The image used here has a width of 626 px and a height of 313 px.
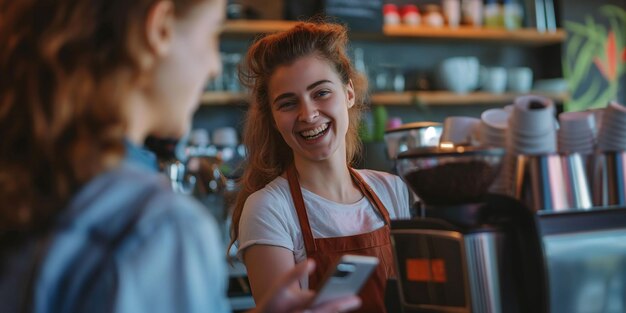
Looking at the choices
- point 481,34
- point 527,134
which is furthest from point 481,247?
point 481,34

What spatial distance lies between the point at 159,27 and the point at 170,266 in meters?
0.25

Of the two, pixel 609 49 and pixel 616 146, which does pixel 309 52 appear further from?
pixel 609 49

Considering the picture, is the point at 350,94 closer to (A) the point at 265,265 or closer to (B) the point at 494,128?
(A) the point at 265,265

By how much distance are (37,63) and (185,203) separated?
210mm

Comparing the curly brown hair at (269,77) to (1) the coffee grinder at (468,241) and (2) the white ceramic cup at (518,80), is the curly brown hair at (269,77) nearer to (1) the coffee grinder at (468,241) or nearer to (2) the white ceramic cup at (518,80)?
(1) the coffee grinder at (468,241)

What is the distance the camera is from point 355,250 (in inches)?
67.3

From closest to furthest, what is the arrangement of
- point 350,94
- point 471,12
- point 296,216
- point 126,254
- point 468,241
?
point 126,254
point 468,241
point 296,216
point 350,94
point 471,12

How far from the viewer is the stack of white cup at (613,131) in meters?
1.35

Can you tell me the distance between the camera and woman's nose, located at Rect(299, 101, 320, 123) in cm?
175

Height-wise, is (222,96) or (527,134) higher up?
(222,96)

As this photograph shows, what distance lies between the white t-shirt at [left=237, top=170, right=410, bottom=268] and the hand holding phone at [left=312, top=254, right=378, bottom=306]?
0.61 meters

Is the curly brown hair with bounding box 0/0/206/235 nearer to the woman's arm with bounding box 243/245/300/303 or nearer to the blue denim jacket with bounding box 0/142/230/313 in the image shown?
the blue denim jacket with bounding box 0/142/230/313

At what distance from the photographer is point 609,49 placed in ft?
16.1

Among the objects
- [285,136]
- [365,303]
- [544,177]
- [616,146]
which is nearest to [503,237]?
[544,177]
